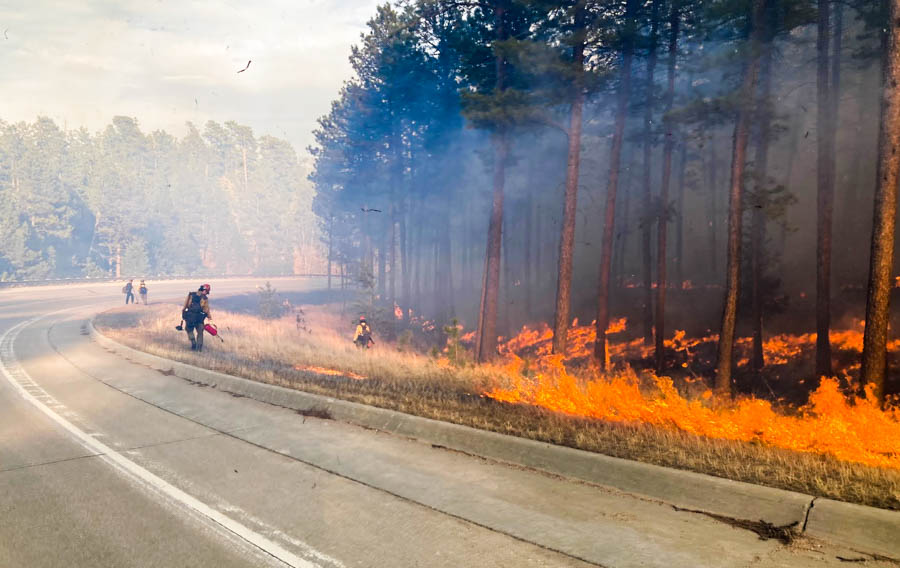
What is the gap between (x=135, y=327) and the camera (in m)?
24.5

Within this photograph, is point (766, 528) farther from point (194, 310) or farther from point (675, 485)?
point (194, 310)

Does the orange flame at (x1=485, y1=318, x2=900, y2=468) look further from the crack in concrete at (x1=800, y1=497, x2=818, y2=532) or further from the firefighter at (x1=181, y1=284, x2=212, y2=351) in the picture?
the firefighter at (x1=181, y1=284, x2=212, y2=351)

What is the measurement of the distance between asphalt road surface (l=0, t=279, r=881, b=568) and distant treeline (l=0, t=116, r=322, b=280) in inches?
2914

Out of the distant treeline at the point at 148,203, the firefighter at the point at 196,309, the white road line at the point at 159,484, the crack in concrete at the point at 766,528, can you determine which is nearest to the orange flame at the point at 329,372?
the firefighter at the point at 196,309

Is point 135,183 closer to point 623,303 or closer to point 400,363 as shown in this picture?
point 623,303

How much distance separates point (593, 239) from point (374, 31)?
92.1 feet

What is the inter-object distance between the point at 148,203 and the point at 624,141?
80.4 meters

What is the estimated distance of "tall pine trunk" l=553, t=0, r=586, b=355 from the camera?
16594 millimetres

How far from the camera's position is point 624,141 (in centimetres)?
2144

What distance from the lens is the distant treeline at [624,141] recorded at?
16453mm

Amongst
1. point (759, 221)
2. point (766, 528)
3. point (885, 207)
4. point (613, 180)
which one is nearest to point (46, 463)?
point (766, 528)

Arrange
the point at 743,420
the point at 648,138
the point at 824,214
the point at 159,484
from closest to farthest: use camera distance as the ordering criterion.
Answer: the point at 159,484
the point at 743,420
the point at 824,214
the point at 648,138

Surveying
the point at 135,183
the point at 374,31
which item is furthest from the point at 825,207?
the point at 135,183

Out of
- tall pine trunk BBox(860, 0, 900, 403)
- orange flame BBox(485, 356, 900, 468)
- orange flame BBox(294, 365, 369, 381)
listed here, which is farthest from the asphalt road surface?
tall pine trunk BBox(860, 0, 900, 403)
